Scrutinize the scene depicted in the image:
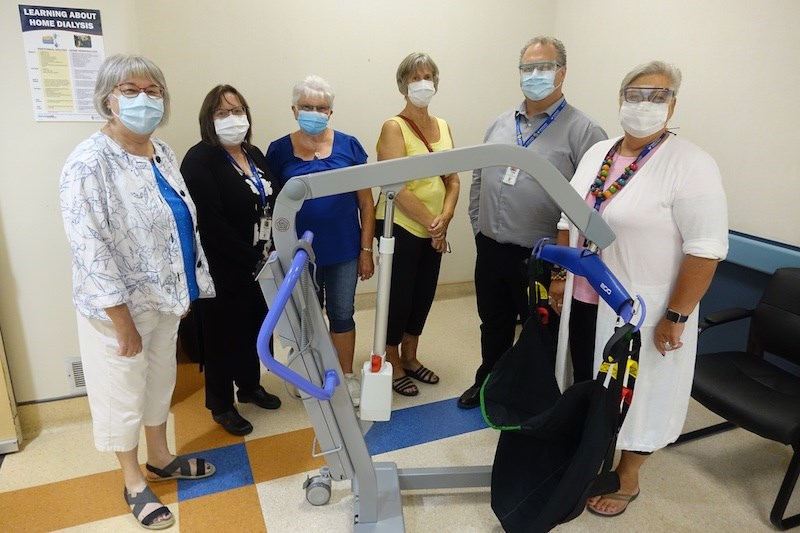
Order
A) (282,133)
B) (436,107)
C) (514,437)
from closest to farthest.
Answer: (514,437), (282,133), (436,107)

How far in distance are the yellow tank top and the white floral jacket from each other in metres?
0.98

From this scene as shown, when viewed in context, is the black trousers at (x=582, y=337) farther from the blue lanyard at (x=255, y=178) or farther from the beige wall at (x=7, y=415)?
the beige wall at (x=7, y=415)

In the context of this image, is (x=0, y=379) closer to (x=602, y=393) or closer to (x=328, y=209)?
(x=328, y=209)

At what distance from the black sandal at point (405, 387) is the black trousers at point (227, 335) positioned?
79cm

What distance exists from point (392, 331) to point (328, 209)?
0.77 meters

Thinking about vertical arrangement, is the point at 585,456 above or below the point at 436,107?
below

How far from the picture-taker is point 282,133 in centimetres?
319

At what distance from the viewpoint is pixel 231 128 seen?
1893 millimetres

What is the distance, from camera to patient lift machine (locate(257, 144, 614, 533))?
1.15m

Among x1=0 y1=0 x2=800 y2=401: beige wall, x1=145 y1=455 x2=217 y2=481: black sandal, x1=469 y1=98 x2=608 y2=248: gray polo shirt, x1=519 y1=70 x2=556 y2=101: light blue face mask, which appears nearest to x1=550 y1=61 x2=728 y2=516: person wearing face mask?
x1=469 y1=98 x2=608 y2=248: gray polo shirt

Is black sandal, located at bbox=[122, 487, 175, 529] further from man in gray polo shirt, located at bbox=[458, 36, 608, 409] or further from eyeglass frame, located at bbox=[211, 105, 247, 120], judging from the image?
man in gray polo shirt, located at bbox=[458, 36, 608, 409]

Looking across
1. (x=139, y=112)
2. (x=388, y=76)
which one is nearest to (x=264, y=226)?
(x=139, y=112)

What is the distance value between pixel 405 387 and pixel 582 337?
104cm

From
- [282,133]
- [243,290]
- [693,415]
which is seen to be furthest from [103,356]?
[693,415]
